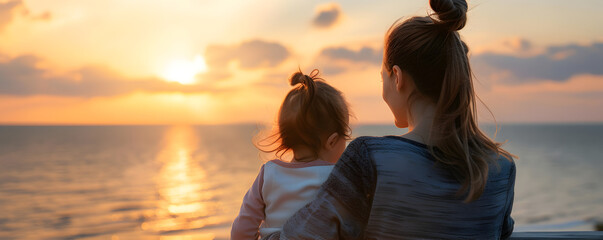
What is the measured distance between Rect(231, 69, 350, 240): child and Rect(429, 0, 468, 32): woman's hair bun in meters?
0.68

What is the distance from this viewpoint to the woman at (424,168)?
1.12 metres

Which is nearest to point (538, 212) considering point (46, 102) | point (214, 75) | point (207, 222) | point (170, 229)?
point (207, 222)

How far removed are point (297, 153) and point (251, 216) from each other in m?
0.30

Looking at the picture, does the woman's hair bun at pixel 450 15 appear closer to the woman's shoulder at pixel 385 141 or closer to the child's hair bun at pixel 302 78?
the woman's shoulder at pixel 385 141

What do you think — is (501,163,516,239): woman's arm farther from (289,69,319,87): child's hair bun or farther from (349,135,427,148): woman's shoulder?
(289,69,319,87): child's hair bun

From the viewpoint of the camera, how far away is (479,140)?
4.17 feet

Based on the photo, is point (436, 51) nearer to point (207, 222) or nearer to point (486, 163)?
point (486, 163)

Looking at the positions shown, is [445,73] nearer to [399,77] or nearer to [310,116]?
[399,77]

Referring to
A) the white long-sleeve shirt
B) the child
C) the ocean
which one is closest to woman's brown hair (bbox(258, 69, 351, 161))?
the child

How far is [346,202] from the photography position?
1144mm

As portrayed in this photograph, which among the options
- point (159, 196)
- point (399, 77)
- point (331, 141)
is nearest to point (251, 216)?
point (331, 141)

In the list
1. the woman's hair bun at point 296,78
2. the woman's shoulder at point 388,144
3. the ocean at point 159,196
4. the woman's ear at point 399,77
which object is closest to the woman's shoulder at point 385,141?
the woman's shoulder at point 388,144

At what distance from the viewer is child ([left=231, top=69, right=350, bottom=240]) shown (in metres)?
1.74

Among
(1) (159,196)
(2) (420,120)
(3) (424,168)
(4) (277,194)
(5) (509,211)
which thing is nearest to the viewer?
(3) (424,168)
